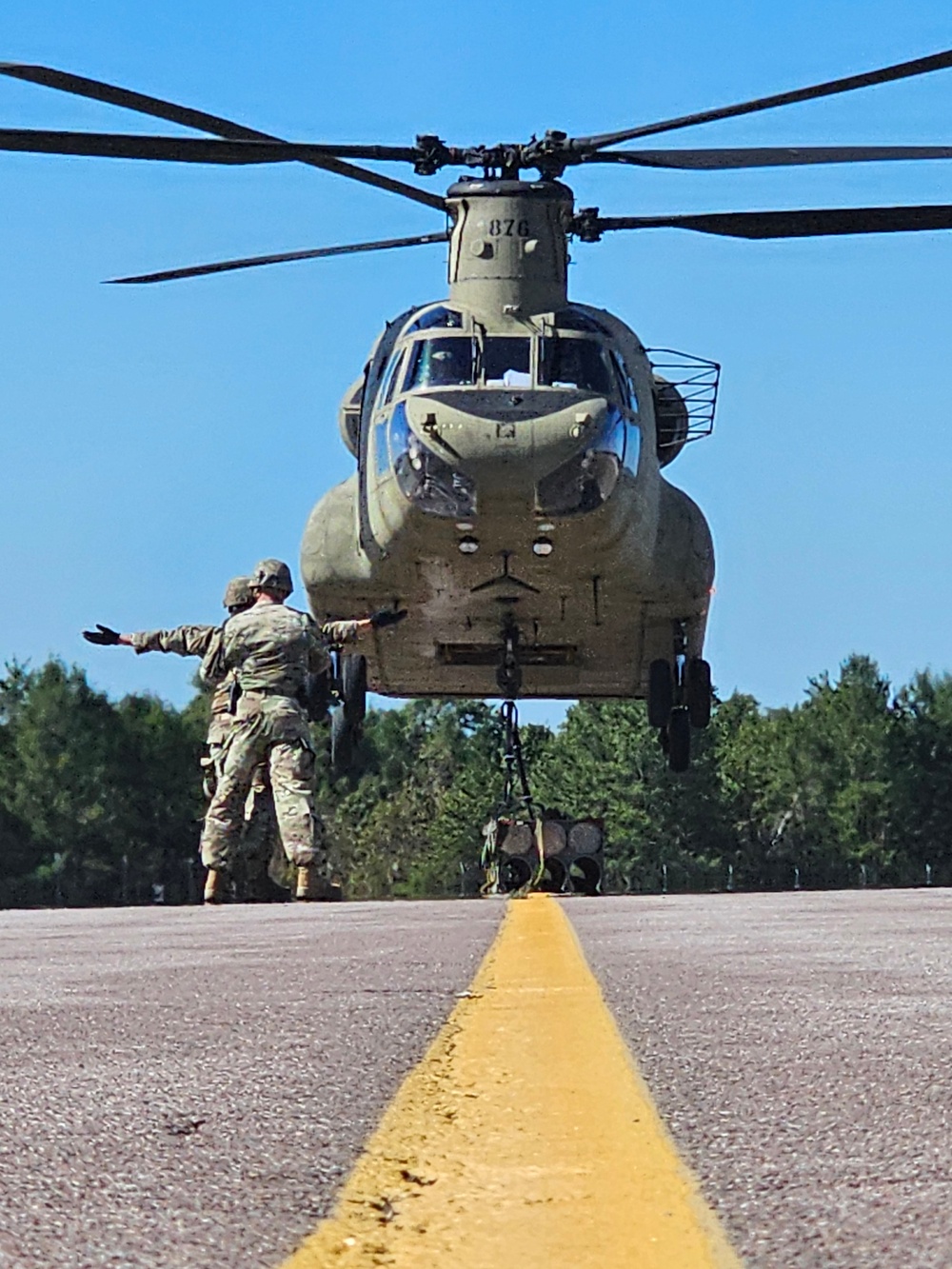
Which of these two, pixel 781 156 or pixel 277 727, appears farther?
pixel 781 156

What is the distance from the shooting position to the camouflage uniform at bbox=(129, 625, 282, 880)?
562 inches

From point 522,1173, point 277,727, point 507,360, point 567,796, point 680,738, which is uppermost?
point 567,796

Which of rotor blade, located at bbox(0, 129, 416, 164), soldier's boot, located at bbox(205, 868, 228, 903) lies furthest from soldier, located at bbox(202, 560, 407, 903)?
rotor blade, located at bbox(0, 129, 416, 164)

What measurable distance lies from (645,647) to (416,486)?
4407 millimetres

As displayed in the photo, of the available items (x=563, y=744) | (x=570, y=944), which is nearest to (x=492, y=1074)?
(x=570, y=944)

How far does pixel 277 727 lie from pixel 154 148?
4782mm

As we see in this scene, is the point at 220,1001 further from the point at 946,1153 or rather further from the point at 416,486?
the point at 416,486

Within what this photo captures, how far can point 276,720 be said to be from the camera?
14.0m

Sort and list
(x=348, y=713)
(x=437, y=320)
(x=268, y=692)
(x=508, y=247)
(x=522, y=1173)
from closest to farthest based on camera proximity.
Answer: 1. (x=522, y=1173)
2. (x=268, y=692)
3. (x=437, y=320)
4. (x=508, y=247)
5. (x=348, y=713)

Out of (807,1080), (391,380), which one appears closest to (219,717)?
(391,380)

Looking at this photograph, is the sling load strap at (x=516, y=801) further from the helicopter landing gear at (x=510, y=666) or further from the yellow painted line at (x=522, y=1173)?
the yellow painted line at (x=522, y=1173)

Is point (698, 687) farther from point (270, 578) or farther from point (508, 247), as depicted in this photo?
point (270, 578)

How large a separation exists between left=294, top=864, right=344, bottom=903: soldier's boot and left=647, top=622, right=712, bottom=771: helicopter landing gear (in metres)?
7.96

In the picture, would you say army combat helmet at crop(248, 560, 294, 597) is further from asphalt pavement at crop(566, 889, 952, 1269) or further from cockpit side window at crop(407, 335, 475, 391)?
asphalt pavement at crop(566, 889, 952, 1269)
